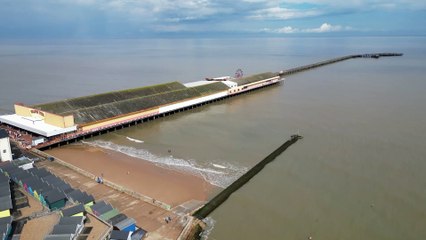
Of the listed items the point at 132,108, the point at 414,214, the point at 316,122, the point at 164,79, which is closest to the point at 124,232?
the point at 414,214

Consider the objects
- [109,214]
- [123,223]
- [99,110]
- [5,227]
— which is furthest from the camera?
[99,110]

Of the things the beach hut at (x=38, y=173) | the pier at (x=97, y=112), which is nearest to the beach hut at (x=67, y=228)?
the beach hut at (x=38, y=173)

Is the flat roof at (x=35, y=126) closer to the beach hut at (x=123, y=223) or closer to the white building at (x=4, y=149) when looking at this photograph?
the white building at (x=4, y=149)

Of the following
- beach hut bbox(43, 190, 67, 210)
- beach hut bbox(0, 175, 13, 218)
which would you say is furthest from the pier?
beach hut bbox(43, 190, 67, 210)

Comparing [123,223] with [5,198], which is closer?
[123,223]

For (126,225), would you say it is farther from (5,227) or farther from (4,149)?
(4,149)

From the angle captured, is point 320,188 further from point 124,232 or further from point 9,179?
point 9,179

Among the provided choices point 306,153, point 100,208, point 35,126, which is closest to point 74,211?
point 100,208
